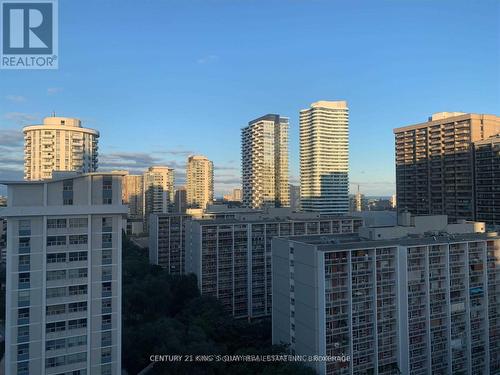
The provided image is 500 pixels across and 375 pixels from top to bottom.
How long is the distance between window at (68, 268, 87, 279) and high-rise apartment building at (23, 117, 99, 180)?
26.0m

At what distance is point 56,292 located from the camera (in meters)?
10.9

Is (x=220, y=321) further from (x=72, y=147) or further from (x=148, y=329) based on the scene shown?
(x=72, y=147)

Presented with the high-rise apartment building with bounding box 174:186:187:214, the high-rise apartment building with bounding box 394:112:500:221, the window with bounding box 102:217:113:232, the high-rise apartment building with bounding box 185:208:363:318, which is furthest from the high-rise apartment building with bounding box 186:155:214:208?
the window with bounding box 102:217:113:232

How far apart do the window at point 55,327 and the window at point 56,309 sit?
303 millimetres

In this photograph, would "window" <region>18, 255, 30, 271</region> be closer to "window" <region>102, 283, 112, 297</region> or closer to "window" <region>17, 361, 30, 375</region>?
"window" <region>102, 283, 112, 297</region>

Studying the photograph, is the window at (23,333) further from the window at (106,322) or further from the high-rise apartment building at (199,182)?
the high-rise apartment building at (199,182)

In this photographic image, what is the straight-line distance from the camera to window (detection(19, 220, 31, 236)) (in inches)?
420

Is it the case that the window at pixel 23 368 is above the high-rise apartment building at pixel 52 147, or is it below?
below

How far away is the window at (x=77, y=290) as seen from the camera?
11055 millimetres

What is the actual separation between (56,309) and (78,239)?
6.65ft

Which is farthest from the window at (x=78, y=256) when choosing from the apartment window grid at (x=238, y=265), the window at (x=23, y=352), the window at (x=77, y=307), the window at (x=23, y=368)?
the apartment window grid at (x=238, y=265)

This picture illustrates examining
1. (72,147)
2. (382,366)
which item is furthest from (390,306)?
(72,147)

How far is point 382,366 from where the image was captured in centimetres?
1345

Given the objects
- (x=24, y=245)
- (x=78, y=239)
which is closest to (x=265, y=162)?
(x=78, y=239)
